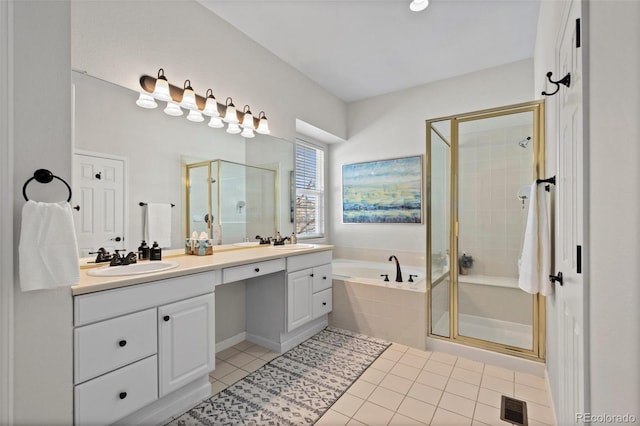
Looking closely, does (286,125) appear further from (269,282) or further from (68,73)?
(68,73)

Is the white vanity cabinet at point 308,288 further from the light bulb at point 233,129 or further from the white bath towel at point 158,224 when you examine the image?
the light bulb at point 233,129

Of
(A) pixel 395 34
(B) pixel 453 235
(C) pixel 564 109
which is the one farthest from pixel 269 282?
(A) pixel 395 34

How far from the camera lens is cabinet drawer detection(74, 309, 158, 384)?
1.25m

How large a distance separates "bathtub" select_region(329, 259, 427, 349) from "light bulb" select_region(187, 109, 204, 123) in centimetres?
190

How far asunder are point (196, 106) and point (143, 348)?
66.3 inches

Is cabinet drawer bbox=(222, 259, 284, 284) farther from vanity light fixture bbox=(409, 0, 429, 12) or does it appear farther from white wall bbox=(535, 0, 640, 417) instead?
vanity light fixture bbox=(409, 0, 429, 12)

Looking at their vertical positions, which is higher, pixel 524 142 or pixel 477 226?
pixel 524 142

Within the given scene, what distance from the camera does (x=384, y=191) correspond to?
12.7 feet

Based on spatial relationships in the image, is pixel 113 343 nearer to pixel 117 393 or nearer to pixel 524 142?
pixel 117 393

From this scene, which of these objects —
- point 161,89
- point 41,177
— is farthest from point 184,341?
point 161,89

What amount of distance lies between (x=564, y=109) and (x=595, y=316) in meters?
0.98

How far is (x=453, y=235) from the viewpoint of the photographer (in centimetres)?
250

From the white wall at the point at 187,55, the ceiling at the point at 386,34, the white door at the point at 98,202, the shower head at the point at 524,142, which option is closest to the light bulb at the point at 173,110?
the white wall at the point at 187,55

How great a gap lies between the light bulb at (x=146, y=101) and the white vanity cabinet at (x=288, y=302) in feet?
4.84
